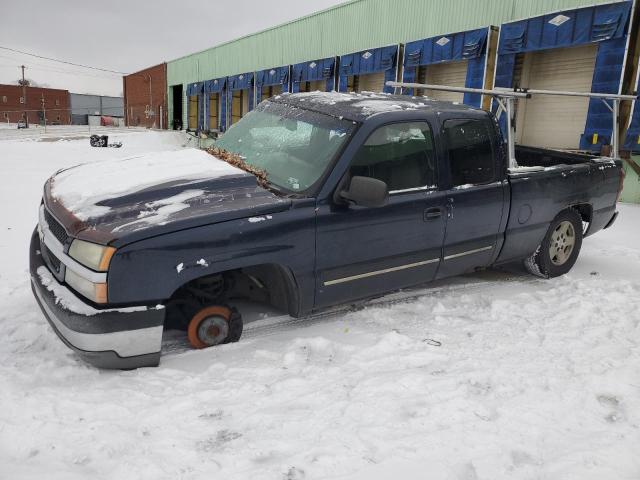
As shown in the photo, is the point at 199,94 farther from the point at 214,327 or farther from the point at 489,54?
the point at 214,327

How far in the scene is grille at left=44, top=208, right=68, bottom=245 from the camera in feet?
9.64

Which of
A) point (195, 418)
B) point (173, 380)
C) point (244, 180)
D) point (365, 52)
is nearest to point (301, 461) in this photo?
point (195, 418)

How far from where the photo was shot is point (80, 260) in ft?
9.04

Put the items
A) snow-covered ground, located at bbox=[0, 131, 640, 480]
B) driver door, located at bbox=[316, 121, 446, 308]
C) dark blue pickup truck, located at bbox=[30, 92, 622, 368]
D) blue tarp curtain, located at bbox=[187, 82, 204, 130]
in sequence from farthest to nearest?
blue tarp curtain, located at bbox=[187, 82, 204, 130] < driver door, located at bbox=[316, 121, 446, 308] < dark blue pickup truck, located at bbox=[30, 92, 622, 368] < snow-covered ground, located at bbox=[0, 131, 640, 480]

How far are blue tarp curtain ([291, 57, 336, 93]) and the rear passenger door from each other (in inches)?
642

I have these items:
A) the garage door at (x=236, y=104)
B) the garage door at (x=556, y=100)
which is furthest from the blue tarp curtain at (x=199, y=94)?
the garage door at (x=556, y=100)

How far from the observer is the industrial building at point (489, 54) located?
1071cm

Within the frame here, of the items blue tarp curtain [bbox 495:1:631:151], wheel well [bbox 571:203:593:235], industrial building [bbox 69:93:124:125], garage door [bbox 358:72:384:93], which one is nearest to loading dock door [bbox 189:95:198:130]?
garage door [bbox 358:72:384:93]

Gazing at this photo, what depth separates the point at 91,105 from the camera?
75188 millimetres

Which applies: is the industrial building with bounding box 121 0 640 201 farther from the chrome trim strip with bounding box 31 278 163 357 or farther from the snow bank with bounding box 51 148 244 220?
the chrome trim strip with bounding box 31 278 163 357

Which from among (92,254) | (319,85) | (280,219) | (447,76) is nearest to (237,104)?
(319,85)

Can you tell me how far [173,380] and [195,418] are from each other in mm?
425

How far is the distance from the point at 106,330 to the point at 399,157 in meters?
2.43

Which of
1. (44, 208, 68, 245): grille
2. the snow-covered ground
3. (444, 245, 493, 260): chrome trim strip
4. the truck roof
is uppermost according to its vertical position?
the truck roof
